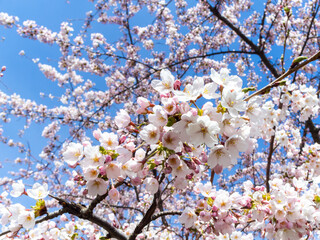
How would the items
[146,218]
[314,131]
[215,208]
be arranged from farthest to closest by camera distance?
[314,131], [146,218], [215,208]

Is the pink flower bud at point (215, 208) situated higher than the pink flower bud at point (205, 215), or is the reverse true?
the pink flower bud at point (215, 208)

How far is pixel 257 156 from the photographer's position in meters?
8.59

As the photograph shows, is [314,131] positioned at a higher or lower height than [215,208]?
higher

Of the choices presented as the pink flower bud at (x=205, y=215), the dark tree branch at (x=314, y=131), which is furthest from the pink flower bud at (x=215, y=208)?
the dark tree branch at (x=314, y=131)

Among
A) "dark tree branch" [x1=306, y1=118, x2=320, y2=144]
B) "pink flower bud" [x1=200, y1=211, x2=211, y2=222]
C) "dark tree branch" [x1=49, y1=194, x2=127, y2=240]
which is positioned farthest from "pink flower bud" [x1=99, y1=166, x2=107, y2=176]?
"dark tree branch" [x1=306, y1=118, x2=320, y2=144]

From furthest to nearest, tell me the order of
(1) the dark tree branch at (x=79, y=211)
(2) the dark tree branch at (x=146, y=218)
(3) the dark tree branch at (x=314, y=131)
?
(3) the dark tree branch at (x=314, y=131)
(2) the dark tree branch at (x=146, y=218)
(1) the dark tree branch at (x=79, y=211)

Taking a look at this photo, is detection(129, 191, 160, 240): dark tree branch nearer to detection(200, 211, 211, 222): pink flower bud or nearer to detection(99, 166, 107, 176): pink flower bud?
detection(200, 211, 211, 222): pink flower bud

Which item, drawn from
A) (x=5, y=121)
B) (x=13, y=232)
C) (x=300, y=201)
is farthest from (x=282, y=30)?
(x=5, y=121)

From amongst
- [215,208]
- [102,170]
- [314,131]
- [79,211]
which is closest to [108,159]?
[102,170]

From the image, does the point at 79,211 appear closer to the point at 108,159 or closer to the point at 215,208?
the point at 108,159

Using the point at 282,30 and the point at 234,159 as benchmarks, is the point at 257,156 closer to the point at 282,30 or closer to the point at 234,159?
the point at 282,30

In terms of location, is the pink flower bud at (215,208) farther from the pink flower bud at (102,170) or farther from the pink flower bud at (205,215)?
the pink flower bud at (102,170)

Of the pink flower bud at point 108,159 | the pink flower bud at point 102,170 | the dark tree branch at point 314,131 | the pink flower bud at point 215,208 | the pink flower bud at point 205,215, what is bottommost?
the pink flower bud at point 205,215

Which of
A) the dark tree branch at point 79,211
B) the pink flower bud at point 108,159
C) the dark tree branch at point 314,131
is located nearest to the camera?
the pink flower bud at point 108,159
